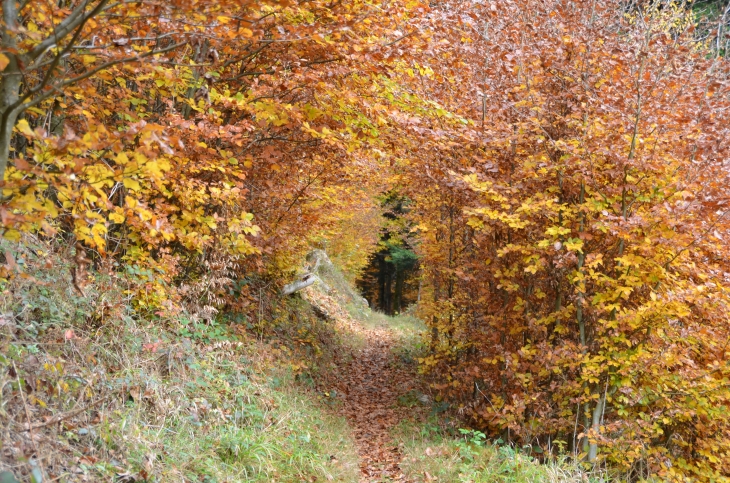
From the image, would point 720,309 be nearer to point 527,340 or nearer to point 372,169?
point 527,340

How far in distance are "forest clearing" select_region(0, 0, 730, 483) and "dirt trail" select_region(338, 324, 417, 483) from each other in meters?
0.09

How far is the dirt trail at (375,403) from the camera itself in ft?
23.9

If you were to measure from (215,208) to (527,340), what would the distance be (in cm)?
473

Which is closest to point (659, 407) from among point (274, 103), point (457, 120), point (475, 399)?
point (475, 399)

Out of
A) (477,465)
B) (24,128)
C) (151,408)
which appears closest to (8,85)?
(24,128)

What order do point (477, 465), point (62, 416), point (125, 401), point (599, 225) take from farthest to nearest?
point (477, 465)
point (599, 225)
point (125, 401)
point (62, 416)

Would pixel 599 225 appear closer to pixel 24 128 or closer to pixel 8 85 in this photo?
pixel 24 128

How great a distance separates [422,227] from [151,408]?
5133 mm

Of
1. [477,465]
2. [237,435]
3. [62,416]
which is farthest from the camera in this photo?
[477,465]

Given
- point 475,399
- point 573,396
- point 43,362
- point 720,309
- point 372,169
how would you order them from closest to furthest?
point 43,362 < point 720,309 < point 573,396 < point 475,399 < point 372,169

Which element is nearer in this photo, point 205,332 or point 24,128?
point 24,128

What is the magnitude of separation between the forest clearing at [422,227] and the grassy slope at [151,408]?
3cm

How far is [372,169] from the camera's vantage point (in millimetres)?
10492

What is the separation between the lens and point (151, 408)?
5062 mm
